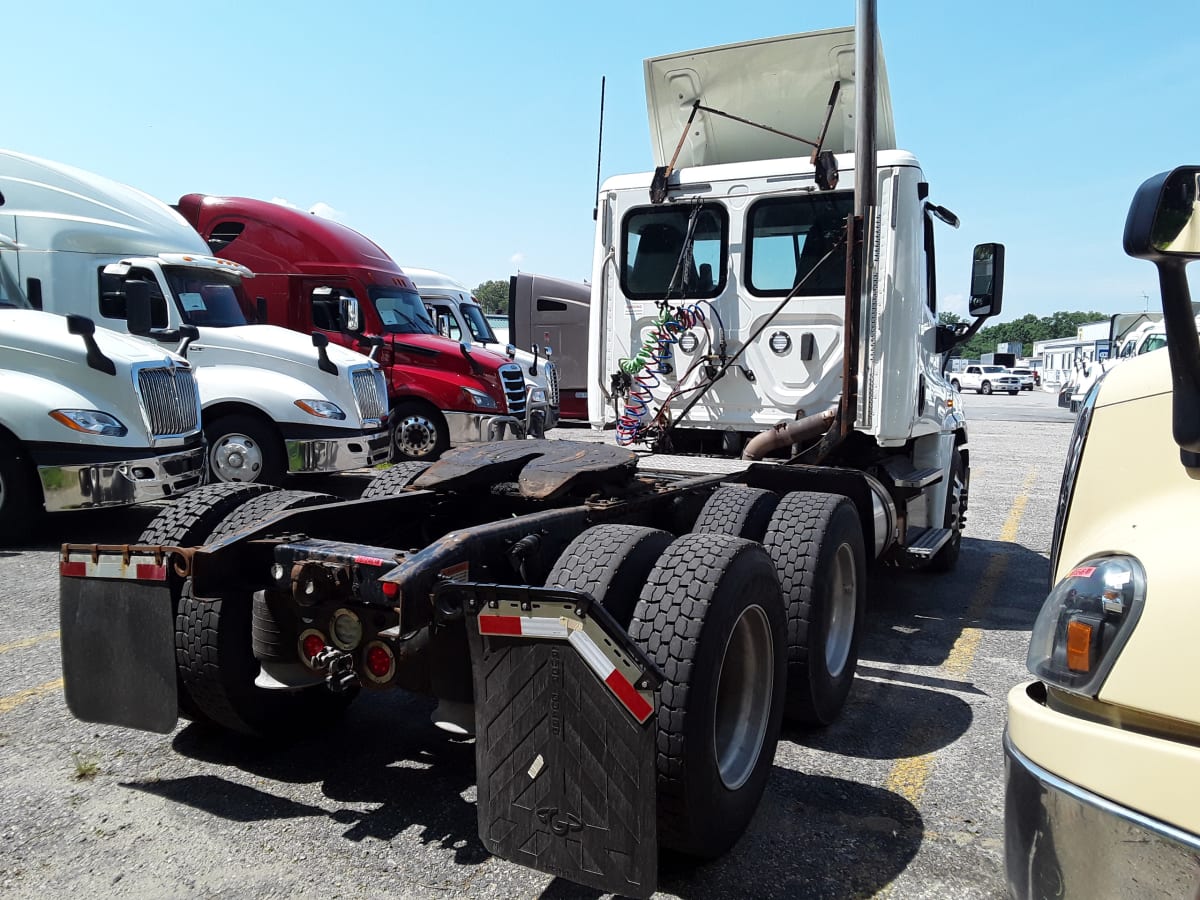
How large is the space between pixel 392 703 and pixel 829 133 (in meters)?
4.68

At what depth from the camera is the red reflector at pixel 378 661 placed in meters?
2.96

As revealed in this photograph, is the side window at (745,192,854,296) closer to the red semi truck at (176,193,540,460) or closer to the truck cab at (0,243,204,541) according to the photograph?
the truck cab at (0,243,204,541)

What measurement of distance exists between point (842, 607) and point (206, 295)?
8.42m

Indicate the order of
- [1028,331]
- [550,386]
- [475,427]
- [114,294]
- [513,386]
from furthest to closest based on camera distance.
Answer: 1. [1028,331]
2. [550,386]
3. [513,386]
4. [475,427]
5. [114,294]

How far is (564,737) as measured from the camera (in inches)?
98.2

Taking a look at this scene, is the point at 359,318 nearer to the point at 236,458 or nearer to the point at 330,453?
the point at 330,453

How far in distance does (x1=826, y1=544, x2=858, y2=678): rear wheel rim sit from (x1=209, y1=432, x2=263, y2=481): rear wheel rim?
7088 mm

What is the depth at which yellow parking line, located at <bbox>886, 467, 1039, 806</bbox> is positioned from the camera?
3.54 metres

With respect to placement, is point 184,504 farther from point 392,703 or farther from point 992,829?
point 992,829

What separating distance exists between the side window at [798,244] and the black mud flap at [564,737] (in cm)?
394

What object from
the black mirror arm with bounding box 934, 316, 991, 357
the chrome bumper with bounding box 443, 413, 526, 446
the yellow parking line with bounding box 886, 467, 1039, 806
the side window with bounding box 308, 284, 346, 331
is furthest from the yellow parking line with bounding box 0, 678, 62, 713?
the side window with bounding box 308, 284, 346, 331

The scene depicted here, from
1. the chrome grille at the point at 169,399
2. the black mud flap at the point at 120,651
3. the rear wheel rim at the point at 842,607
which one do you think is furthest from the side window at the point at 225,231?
the rear wheel rim at the point at 842,607

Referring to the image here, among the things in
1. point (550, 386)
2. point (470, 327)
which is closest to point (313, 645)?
point (550, 386)

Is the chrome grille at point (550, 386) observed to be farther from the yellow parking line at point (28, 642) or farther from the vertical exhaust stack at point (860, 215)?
the yellow parking line at point (28, 642)
